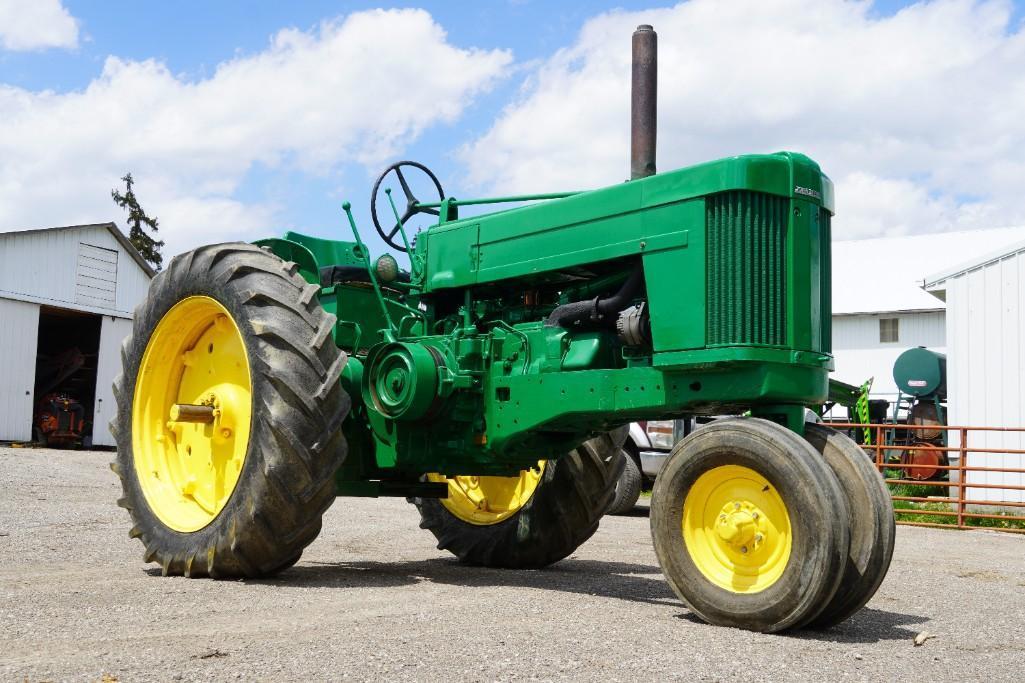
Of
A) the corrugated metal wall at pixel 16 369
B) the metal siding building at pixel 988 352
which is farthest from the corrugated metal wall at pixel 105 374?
the metal siding building at pixel 988 352

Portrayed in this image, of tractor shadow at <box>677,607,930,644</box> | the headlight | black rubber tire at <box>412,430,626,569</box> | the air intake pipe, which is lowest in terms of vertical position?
tractor shadow at <box>677,607,930,644</box>

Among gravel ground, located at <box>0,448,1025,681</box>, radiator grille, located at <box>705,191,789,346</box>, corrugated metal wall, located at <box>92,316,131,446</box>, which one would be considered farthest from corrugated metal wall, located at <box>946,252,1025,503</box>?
corrugated metal wall, located at <box>92,316,131,446</box>

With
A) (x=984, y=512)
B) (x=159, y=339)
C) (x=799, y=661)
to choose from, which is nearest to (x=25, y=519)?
(x=159, y=339)

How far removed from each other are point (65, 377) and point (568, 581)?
71.3ft

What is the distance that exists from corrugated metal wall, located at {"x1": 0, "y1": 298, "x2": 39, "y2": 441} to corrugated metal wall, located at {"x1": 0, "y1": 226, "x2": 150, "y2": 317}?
0.45 meters

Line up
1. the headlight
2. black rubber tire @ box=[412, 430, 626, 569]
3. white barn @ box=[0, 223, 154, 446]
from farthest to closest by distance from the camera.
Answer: white barn @ box=[0, 223, 154, 446], the headlight, black rubber tire @ box=[412, 430, 626, 569]

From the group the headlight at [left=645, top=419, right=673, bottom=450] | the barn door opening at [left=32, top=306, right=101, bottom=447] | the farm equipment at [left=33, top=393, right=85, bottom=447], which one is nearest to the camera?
the headlight at [left=645, top=419, right=673, bottom=450]

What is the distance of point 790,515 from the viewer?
4605 millimetres

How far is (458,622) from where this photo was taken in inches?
184

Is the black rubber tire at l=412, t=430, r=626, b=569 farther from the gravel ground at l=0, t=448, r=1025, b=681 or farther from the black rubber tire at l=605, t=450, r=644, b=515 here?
the black rubber tire at l=605, t=450, r=644, b=515

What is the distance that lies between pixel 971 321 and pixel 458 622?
1371 centimetres

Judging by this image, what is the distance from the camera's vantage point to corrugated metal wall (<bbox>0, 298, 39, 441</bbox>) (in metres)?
22.9

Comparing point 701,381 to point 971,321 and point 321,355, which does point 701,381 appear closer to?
point 321,355

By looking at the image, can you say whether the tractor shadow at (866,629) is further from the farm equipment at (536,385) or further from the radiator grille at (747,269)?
the radiator grille at (747,269)
